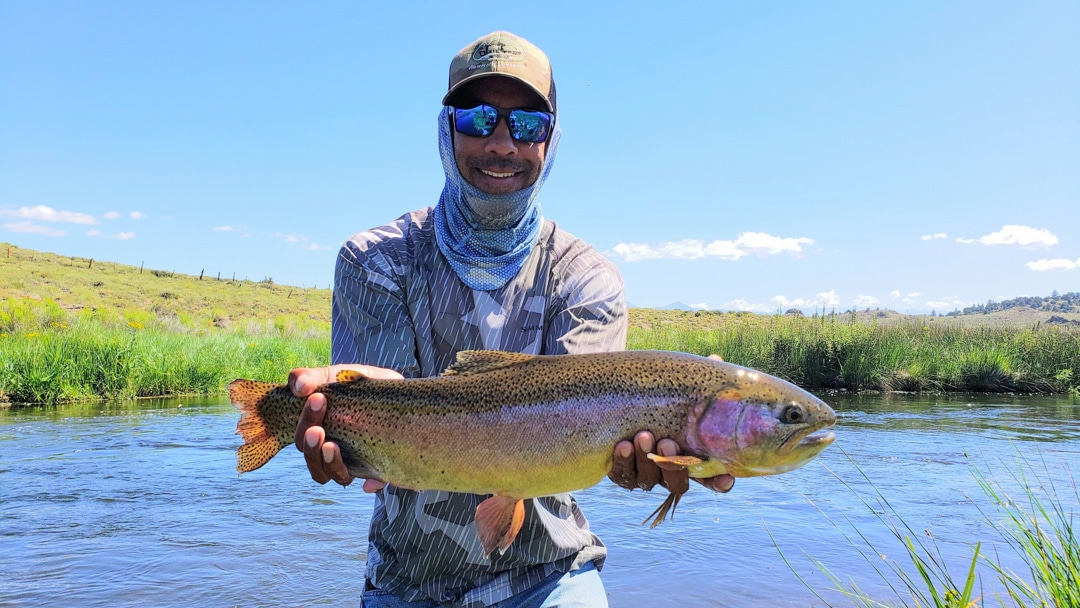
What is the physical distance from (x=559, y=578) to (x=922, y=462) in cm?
1054

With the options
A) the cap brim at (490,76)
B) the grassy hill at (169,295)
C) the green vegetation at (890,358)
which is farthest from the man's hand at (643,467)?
the grassy hill at (169,295)

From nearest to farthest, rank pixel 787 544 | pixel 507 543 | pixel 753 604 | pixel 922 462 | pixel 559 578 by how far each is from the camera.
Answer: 1. pixel 507 543
2. pixel 559 578
3. pixel 753 604
4. pixel 787 544
5. pixel 922 462

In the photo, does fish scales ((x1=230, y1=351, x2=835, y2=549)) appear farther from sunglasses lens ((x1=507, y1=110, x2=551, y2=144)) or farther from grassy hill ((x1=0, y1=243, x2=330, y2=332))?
grassy hill ((x1=0, y1=243, x2=330, y2=332))

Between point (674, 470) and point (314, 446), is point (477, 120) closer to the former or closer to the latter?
point (314, 446)

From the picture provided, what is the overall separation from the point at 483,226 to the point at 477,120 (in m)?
0.44

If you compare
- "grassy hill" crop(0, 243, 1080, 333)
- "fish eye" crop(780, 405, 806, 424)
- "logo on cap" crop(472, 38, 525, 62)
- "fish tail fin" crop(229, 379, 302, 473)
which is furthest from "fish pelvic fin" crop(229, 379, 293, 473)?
"grassy hill" crop(0, 243, 1080, 333)

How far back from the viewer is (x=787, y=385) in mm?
2762

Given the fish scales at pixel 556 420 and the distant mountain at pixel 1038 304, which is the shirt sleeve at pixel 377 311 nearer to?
the fish scales at pixel 556 420

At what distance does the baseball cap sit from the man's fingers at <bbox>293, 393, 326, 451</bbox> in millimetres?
1362

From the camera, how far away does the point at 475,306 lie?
10.3ft

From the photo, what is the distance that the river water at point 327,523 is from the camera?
22.2 feet

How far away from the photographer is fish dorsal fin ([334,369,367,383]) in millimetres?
2867

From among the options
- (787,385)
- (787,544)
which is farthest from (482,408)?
(787,544)

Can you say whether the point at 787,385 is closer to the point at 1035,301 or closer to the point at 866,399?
the point at 866,399
